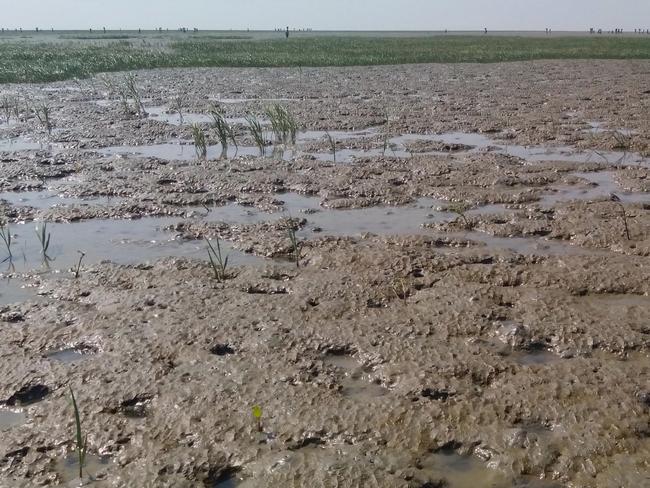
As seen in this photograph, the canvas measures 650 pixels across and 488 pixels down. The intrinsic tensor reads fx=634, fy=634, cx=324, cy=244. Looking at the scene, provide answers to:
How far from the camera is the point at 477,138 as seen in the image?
819cm

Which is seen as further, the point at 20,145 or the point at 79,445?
the point at 20,145

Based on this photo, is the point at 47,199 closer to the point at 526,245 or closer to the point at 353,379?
the point at 353,379

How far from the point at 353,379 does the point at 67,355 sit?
1.37 metres

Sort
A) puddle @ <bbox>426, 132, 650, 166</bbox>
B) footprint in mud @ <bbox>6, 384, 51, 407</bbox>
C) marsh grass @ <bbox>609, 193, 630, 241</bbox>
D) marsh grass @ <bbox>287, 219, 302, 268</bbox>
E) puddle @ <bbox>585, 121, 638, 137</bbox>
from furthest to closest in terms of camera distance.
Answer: puddle @ <bbox>585, 121, 638, 137</bbox>
puddle @ <bbox>426, 132, 650, 166</bbox>
marsh grass @ <bbox>609, 193, 630, 241</bbox>
marsh grass @ <bbox>287, 219, 302, 268</bbox>
footprint in mud @ <bbox>6, 384, 51, 407</bbox>

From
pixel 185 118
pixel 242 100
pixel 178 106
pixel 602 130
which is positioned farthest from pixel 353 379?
pixel 242 100

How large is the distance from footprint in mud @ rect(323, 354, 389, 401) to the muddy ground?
12mm

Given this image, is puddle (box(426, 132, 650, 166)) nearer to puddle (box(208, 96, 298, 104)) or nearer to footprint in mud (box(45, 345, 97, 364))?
puddle (box(208, 96, 298, 104))

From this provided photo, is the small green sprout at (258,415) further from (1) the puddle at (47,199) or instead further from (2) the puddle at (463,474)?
(1) the puddle at (47,199)

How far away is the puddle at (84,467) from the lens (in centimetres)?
217

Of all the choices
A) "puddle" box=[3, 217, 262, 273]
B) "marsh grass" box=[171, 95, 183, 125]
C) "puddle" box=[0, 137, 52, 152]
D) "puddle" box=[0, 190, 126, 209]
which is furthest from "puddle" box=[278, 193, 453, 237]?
"marsh grass" box=[171, 95, 183, 125]

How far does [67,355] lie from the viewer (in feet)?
9.89

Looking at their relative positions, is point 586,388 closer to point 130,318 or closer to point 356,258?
point 356,258

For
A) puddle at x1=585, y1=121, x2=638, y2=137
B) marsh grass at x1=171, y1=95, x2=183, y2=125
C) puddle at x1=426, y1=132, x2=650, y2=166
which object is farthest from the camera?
marsh grass at x1=171, y1=95, x2=183, y2=125

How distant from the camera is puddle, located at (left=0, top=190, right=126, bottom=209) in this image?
18.0ft
